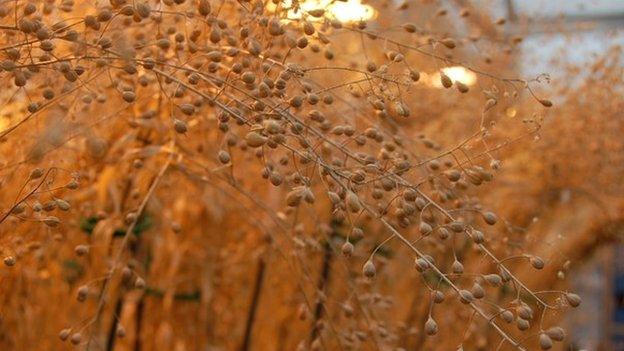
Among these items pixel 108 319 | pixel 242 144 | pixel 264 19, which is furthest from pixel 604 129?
pixel 264 19

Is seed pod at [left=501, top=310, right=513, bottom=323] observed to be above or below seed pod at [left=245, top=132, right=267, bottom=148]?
below

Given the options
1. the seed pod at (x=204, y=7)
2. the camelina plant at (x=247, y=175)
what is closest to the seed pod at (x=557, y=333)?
the camelina plant at (x=247, y=175)

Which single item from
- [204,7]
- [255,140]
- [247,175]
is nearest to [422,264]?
[255,140]

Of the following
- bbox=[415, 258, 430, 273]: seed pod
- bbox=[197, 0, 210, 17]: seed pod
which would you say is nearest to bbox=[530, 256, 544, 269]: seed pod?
bbox=[415, 258, 430, 273]: seed pod

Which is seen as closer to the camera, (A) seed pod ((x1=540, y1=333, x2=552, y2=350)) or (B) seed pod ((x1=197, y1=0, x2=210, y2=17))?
(A) seed pod ((x1=540, y1=333, x2=552, y2=350))

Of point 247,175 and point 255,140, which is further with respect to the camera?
point 247,175

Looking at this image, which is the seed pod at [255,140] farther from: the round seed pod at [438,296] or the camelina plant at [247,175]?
the round seed pod at [438,296]

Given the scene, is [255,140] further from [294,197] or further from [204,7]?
[204,7]

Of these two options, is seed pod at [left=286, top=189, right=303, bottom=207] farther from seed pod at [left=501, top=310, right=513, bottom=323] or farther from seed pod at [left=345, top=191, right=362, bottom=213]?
seed pod at [left=501, top=310, right=513, bottom=323]
